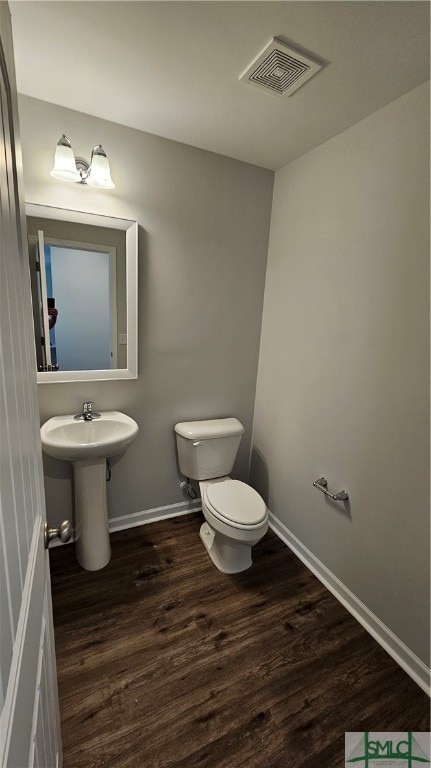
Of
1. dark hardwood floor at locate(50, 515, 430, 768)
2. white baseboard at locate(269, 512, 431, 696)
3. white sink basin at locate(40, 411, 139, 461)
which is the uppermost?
white sink basin at locate(40, 411, 139, 461)

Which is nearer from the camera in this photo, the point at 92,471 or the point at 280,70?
the point at 280,70

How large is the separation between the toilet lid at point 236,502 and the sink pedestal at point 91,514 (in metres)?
0.59

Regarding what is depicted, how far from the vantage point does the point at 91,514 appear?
1.75 m

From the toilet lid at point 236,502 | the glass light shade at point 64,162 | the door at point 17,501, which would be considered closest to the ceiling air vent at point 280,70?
Result: the glass light shade at point 64,162

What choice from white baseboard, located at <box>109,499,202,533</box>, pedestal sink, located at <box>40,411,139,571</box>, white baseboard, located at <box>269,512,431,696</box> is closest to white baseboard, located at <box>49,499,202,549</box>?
white baseboard, located at <box>109,499,202,533</box>

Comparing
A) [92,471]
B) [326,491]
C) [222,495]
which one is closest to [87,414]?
[92,471]

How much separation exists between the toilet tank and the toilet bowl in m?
0.10

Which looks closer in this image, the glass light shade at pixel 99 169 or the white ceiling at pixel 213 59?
the white ceiling at pixel 213 59

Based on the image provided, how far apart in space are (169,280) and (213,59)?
963 mm

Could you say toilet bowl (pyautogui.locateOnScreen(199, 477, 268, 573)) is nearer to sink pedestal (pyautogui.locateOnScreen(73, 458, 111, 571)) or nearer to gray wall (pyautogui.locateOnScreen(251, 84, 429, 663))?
gray wall (pyautogui.locateOnScreen(251, 84, 429, 663))

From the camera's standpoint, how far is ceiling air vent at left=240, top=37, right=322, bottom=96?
45.5 inches

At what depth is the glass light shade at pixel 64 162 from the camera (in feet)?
4.76

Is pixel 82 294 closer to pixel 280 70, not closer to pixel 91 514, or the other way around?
pixel 91 514

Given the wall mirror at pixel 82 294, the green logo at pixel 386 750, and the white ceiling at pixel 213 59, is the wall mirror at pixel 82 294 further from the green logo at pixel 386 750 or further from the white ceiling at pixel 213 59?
the green logo at pixel 386 750
